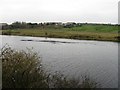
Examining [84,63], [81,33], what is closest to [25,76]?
[84,63]

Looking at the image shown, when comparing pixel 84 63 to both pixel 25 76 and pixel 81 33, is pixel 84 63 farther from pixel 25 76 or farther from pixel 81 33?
pixel 81 33

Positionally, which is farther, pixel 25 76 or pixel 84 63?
pixel 84 63

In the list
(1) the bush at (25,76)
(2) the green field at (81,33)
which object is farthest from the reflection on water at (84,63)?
(2) the green field at (81,33)

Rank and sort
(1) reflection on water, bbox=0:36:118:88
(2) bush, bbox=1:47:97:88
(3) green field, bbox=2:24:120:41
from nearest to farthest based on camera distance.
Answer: (2) bush, bbox=1:47:97:88 → (1) reflection on water, bbox=0:36:118:88 → (3) green field, bbox=2:24:120:41

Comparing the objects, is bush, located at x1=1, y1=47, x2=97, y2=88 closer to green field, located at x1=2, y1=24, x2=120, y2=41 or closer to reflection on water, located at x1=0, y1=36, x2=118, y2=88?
reflection on water, located at x1=0, y1=36, x2=118, y2=88

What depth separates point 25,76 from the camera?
12.5 metres

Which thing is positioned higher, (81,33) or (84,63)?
(81,33)

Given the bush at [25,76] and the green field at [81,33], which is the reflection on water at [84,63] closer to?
the bush at [25,76]

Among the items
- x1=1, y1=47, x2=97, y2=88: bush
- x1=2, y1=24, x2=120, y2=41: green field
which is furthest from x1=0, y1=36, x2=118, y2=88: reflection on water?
x1=2, y1=24, x2=120, y2=41: green field

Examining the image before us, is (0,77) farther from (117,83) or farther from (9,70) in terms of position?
(117,83)

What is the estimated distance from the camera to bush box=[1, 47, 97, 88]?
12.1 m

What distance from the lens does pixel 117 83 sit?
19328 millimetres

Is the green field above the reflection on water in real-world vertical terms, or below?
above

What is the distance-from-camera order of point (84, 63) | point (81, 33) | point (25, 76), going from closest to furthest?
1. point (25, 76)
2. point (84, 63)
3. point (81, 33)
